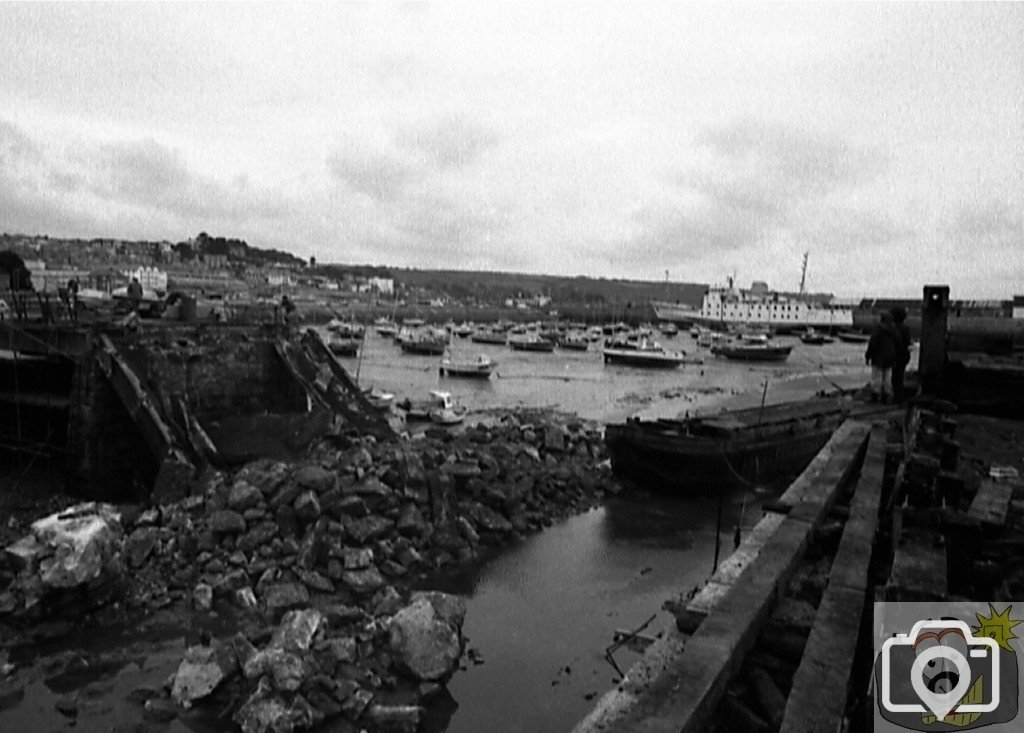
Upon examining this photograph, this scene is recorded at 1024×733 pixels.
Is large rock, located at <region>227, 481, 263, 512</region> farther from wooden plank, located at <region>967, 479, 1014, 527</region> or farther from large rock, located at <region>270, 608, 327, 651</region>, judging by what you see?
wooden plank, located at <region>967, 479, 1014, 527</region>

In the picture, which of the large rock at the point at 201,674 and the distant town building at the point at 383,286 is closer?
the large rock at the point at 201,674

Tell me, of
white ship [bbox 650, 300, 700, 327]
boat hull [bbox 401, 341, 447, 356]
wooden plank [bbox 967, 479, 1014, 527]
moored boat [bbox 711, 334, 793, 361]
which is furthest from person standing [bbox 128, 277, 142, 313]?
white ship [bbox 650, 300, 700, 327]

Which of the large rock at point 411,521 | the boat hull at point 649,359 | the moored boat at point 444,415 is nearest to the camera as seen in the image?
the large rock at point 411,521

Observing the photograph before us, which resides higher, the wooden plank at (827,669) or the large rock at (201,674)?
the wooden plank at (827,669)

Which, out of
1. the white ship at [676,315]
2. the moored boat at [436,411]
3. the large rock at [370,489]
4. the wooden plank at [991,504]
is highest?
the white ship at [676,315]

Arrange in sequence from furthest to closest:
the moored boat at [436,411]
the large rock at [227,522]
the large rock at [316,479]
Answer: the moored boat at [436,411] → the large rock at [316,479] → the large rock at [227,522]

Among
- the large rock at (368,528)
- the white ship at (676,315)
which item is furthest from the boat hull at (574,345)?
the large rock at (368,528)

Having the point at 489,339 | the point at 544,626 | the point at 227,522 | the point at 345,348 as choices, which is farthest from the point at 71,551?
the point at 489,339

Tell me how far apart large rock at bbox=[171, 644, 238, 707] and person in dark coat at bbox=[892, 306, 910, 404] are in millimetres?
13737

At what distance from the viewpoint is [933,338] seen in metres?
16.1

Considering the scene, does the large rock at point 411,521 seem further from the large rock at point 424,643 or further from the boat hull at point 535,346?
the boat hull at point 535,346

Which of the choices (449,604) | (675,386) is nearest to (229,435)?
(449,604)

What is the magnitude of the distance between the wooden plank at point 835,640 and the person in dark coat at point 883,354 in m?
8.17

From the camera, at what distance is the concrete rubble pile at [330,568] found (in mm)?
7801
